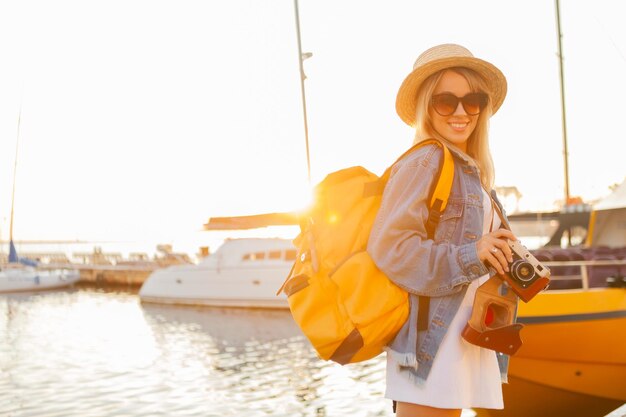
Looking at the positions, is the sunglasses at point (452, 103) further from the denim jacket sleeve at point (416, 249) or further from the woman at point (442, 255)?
the denim jacket sleeve at point (416, 249)

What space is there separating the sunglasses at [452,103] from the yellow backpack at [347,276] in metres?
0.22

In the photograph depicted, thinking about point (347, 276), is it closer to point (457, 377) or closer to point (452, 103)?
point (457, 377)

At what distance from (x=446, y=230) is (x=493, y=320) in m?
0.33

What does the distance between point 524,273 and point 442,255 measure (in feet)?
0.81

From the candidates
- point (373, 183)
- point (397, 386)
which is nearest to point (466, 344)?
point (397, 386)

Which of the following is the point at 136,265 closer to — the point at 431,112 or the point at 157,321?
the point at 157,321

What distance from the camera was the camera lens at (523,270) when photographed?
1.70 m

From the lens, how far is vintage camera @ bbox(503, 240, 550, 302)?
1.70 m

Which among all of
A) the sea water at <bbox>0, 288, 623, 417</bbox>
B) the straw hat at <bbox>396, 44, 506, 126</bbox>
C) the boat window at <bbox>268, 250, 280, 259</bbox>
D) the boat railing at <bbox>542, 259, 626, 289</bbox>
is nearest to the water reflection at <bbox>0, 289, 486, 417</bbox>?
the sea water at <bbox>0, 288, 623, 417</bbox>

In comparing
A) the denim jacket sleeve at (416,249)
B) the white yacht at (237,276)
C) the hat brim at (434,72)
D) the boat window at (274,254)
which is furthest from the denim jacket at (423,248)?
the boat window at (274,254)

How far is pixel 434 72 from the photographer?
2025 mm

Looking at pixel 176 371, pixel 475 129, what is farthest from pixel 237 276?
pixel 475 129

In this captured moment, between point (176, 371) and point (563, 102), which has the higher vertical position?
point (563, 102)

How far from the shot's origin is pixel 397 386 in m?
1.82
